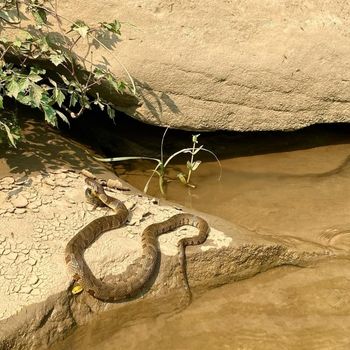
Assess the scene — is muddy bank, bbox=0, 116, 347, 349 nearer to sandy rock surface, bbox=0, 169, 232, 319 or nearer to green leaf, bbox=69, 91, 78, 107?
sandy rock surface, bbox=0, 169, 232, 319

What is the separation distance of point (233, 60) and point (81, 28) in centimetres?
189

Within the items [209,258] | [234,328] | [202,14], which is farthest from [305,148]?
[234,328]

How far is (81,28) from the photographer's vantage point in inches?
245

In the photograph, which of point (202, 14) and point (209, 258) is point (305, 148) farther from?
point (209, 258)

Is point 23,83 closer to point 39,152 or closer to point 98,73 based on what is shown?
point 98,73

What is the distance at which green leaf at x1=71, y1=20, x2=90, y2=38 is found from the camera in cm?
620

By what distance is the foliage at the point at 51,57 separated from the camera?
607cm

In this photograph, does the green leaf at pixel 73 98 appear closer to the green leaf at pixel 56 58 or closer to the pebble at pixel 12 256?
the green leaf at pixel 56 58

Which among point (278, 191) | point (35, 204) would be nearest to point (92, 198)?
point (35, 204)

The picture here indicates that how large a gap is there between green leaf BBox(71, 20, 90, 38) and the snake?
1.42 meters

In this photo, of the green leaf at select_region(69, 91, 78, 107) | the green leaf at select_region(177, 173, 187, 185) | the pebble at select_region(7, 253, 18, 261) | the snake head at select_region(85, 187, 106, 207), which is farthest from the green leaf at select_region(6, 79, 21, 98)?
the green leaf at select_region(177, 173, 187, 185)

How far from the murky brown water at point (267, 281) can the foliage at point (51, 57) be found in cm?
147

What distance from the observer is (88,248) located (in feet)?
18.9

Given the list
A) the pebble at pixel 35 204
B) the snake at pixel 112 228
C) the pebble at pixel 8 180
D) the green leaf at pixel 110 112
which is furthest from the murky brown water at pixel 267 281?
the pebble at pixel 8 180
